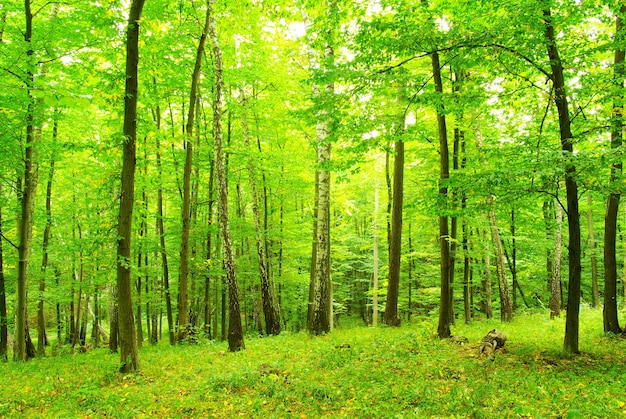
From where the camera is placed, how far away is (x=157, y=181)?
14.1 metres

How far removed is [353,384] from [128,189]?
6.17m

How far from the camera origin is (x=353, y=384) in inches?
274

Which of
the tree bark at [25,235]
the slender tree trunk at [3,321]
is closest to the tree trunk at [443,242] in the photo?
the tree bark at [25,235]

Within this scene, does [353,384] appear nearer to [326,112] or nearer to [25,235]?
[326,112]

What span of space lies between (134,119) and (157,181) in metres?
6.49

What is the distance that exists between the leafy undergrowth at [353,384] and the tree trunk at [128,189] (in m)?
1.30

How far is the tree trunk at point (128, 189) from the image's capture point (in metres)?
7.76

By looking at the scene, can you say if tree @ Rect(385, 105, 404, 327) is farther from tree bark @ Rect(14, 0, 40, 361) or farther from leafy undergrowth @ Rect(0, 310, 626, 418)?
tree bark @ Rect(14, 0, 40, 361)

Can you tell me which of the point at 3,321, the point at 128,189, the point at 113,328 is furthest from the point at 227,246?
the point at 3,321

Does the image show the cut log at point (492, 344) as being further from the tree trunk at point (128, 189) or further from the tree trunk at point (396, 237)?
the tree trunk at point (128, 189)

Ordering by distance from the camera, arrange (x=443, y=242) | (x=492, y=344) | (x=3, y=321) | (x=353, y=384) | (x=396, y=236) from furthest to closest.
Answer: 1. (x=3, y=321)
2. (x=396, y=236)
3. (x=443, y=242)
4. (x=492, y=344)
5. (x=353, y=384)

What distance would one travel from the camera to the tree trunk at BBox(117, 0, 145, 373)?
776 centimetres

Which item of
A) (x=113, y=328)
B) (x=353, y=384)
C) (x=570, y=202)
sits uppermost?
(x=570, y=202)

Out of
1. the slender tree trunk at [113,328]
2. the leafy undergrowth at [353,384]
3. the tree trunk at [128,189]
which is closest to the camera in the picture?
the leafy undergrowth at [353,384]
